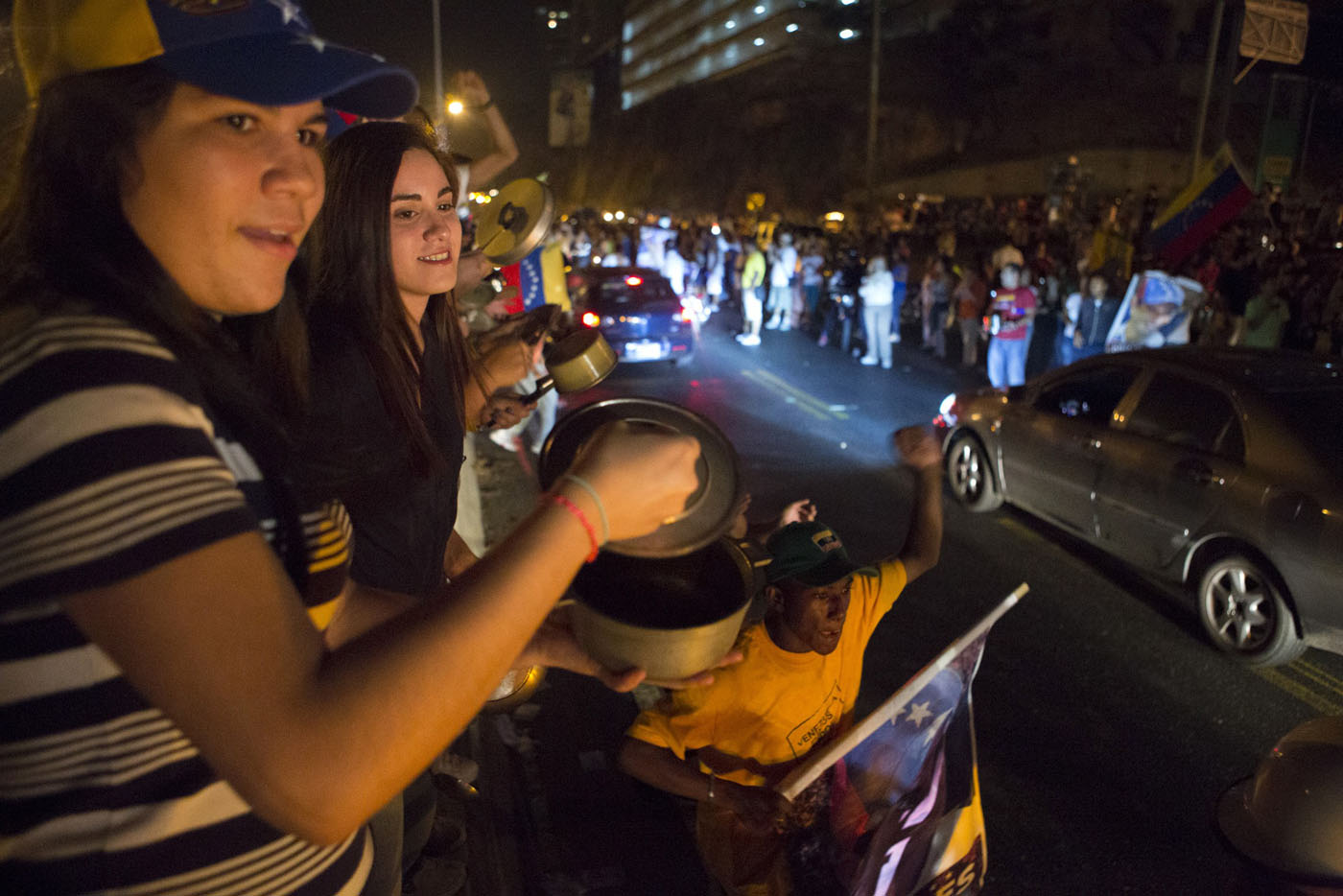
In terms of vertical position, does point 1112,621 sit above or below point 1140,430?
below

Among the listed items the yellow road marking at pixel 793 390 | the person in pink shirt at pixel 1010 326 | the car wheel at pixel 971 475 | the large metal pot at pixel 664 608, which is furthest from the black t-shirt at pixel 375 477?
the person in pink shirt at pixel 1010 326

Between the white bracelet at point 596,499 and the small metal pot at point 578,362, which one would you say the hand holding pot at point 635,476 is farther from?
the small metal pot at point 578,362

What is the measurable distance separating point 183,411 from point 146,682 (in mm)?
241

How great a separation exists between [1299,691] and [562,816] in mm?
4097

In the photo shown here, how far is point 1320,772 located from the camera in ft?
6.66

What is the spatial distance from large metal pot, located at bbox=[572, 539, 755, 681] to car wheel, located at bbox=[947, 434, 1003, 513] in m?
6.78

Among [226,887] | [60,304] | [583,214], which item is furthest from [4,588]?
[583,214]

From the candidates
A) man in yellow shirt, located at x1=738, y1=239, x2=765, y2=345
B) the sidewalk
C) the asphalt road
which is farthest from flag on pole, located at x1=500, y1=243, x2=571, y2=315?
man in yellow shirt, located at x1=738, y1=239, x2=765, y2=345

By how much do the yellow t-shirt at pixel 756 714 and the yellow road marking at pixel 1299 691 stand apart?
12.0 feet

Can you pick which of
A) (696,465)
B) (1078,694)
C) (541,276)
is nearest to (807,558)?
(696,465)

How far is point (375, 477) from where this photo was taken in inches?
68.5

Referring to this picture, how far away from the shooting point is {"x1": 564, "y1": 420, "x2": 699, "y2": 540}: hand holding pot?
979mm

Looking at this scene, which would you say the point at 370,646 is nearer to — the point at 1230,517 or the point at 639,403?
the point at 639,403

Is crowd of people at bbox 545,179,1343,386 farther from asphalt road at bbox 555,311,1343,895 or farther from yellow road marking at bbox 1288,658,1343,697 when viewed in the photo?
yellow road marking at bbox 1288,658,1343,697
